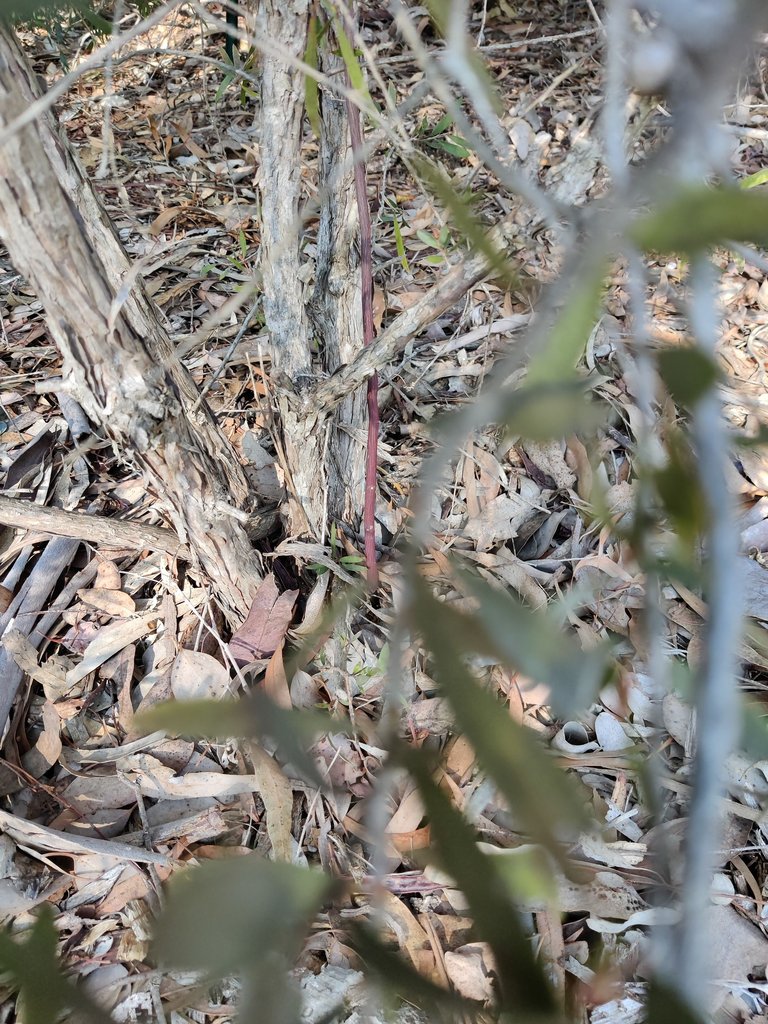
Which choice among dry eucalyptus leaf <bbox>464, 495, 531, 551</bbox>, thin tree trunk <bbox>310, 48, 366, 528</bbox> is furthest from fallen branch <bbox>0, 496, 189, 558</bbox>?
dry eucalyptus leaf <bbox>464, 495, 531, 551</bbox>

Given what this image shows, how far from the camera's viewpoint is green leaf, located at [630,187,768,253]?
0.16 meters

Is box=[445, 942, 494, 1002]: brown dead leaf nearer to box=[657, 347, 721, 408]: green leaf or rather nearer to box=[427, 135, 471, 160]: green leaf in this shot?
box=[657, 347, 721, 408]: green leaf

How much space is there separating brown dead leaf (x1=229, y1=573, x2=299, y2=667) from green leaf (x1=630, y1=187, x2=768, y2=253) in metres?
0.68

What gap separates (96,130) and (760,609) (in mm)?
1516

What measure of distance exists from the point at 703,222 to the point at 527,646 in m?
0.12

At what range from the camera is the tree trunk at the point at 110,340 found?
45 centimetres

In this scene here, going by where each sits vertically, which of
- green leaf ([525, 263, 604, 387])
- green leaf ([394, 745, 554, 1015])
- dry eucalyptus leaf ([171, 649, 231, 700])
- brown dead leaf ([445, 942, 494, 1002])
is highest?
green leaf ([525, 263, 604, 387])

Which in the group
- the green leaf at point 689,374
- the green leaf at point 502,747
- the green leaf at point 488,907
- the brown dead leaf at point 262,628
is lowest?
the brown dead leaf at point 262,628

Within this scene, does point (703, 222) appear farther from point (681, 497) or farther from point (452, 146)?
point (452, 146)

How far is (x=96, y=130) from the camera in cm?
148

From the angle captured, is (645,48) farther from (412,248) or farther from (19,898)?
(412,248)

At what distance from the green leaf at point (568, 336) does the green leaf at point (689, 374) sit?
0.07ft

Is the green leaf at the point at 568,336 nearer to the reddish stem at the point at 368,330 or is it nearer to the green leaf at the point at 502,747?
the green leaf at the point at 502,747

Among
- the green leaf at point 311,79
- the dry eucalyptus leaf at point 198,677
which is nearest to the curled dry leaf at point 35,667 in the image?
the dry eucalyptus leaf at point 198,677
